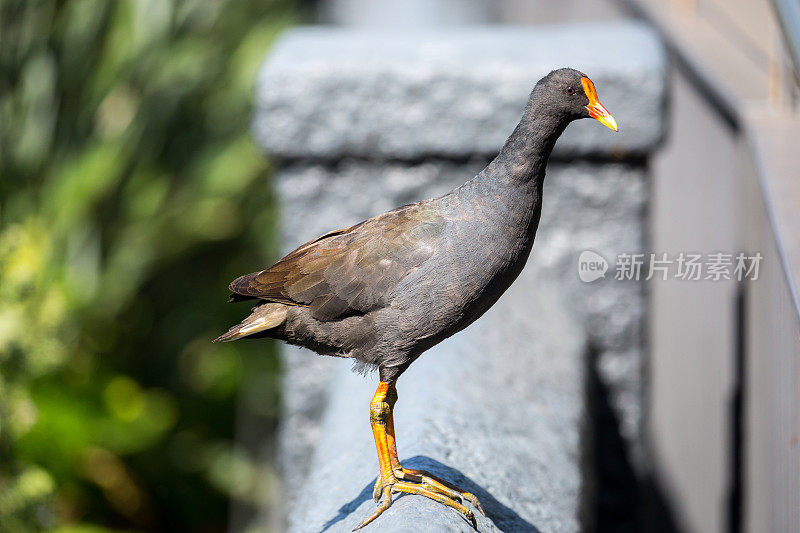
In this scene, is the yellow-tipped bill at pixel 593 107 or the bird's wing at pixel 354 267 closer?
the yellow-tipped bill at pixel 593 107

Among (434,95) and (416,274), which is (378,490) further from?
(434,95)

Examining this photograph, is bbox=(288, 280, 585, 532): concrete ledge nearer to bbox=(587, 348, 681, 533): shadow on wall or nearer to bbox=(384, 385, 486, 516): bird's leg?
bbox=(384, 385, 486, 516): bird's leg

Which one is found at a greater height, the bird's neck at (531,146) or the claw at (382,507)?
the bird's neck at (531,146)

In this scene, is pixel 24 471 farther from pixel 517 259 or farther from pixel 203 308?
pixel 517 259

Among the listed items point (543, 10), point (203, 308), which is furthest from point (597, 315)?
point (543, 10)

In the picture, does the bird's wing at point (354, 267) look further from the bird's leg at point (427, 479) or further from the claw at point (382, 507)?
the claw at point (382, 507)

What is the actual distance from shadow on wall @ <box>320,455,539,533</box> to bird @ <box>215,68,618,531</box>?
0.21 ft

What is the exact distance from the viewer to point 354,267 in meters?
2.30

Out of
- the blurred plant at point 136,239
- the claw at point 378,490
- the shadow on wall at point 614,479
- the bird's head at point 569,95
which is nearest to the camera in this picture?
the bird's head at point 569,95

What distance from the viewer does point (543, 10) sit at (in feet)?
33.7

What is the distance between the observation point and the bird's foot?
214cm

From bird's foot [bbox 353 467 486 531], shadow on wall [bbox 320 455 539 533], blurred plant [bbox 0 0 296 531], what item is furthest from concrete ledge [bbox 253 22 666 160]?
blurred plant [bbox 0 0 296 531]

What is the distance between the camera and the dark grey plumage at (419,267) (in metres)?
2.10

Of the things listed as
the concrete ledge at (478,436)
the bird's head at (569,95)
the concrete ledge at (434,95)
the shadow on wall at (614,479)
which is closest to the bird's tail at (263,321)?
the concrete ledge at (478,436)
